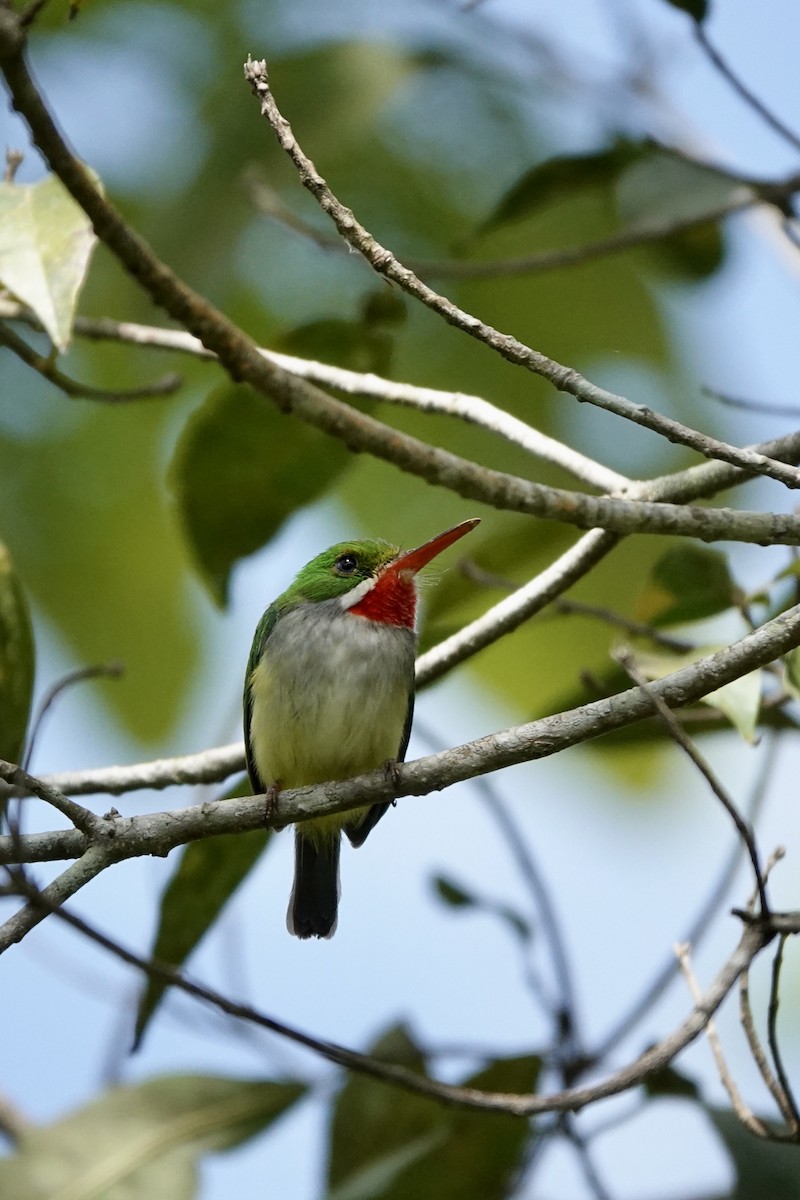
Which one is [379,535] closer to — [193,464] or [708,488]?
[193,464]

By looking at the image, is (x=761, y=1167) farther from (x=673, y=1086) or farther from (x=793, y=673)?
(x=793, y=673)

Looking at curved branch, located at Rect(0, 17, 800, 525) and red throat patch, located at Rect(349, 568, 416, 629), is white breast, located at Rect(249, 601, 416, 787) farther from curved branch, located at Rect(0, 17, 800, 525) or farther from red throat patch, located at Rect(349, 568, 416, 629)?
curved branch, located at Rect(0, 17, 800, 525)

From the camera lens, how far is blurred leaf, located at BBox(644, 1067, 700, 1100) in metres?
3.93

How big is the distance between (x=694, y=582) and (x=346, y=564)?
133 cm

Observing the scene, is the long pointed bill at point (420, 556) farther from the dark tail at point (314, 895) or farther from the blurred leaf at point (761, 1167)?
the blurred leaf at point (761, 1167)

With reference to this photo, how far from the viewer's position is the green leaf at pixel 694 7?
3.85 meters

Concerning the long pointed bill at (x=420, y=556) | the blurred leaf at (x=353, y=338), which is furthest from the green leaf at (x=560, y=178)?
the long pointed bill at (x=420, y=556)

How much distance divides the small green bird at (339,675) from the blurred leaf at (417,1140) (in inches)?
33.0

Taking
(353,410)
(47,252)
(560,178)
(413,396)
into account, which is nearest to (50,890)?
(353,410)

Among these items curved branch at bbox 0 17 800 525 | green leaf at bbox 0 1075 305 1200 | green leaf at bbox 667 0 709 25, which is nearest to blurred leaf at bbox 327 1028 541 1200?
green leaf at bbox 0 1075 305 1200

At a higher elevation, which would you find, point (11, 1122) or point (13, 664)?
point (13, 664)

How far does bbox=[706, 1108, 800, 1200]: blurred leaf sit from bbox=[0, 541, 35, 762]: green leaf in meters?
1.98

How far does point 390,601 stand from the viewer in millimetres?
4480

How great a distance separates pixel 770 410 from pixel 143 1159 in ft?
8.55
